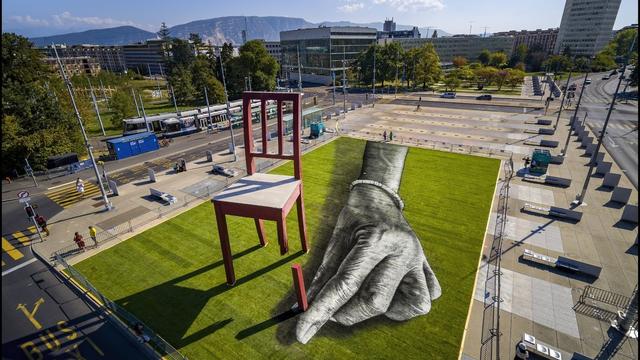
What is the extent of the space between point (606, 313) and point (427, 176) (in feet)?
58.3

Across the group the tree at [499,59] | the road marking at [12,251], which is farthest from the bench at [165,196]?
the tree at [499,59]

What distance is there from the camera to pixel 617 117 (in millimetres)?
29766

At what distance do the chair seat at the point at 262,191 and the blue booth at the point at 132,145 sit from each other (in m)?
28.4

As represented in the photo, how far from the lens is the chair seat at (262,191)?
17.6 meters

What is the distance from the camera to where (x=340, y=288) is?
1848 cm

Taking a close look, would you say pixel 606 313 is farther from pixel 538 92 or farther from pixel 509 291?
pixel 538 92

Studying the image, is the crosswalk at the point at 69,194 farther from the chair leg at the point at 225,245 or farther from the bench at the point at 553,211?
the bench at the point at 553,211

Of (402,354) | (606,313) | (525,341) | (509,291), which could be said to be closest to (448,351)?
(402,354)

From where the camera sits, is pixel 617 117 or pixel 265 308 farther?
pixel 617 117

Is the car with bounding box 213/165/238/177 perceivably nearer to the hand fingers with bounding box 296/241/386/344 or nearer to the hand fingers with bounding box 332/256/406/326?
the hand fingers with bounding box 296/241/386/344

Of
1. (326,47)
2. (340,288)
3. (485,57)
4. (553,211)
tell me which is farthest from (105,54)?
(553,211)

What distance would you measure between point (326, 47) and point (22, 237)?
9455cm

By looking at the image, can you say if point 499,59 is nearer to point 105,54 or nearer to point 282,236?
point 282,236

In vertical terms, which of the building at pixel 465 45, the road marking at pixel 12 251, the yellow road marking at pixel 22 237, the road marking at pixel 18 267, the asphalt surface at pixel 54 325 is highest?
the building at pixel 465 45
